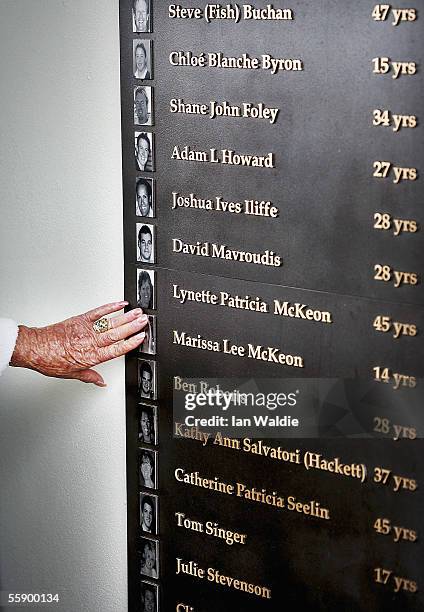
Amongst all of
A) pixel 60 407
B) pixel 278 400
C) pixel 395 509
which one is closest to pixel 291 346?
pixel 278 400

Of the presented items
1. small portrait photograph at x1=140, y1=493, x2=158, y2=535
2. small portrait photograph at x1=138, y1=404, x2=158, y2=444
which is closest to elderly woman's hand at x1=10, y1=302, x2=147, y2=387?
small portrait photograph at x1=138, y1=404, x2=158, y2=444

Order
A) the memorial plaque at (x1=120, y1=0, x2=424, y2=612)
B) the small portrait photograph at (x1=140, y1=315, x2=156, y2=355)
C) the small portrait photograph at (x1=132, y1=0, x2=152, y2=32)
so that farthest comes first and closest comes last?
1. the small portrait photograph at (x1=140, y1=315, x2=156, y2=355)
2. the small portrait photograph at (x1=132, y1=0, x2=152, y2=32)
3. the memorial plaque at (x1=120, y1=0, x2=424, y2=612)

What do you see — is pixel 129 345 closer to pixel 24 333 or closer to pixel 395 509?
pixel 24 333

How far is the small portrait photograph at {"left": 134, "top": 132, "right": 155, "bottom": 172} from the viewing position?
1866 millimetres

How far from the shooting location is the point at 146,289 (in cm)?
193

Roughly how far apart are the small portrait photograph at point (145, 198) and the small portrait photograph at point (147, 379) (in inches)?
11.6

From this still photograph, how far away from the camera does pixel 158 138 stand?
1857mm

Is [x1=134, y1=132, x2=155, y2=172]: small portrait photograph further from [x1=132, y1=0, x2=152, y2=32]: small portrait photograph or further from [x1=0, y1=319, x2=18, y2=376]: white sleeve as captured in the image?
[x1=0, y1=319, x2=18, y2=376]: white sleeve

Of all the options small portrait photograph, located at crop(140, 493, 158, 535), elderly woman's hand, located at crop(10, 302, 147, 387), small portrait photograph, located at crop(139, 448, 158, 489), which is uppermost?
elderly woman's hand, located at crop(10, 302, 147, 387)

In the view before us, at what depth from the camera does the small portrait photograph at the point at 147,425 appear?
1960 mm

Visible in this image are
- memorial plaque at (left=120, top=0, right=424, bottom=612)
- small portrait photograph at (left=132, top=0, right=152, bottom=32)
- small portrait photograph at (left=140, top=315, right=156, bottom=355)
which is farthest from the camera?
small portrait photograph at (left=140, top=315, right=156, bottom=355)

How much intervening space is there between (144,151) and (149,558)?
825 millimetres

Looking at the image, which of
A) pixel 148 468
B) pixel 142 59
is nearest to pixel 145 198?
pixel 142 59

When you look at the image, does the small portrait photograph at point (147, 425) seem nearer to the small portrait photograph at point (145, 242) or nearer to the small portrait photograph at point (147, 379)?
the small portrait photograph at point (147, 379)
